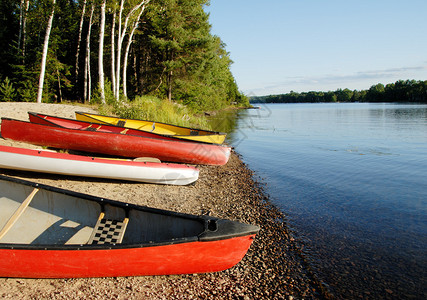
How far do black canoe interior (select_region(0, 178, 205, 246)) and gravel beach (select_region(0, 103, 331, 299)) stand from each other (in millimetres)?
685

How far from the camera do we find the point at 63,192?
4.31 metres

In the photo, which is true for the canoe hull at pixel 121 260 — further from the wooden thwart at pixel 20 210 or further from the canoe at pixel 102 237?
the wooden thwart at pixel 20 210

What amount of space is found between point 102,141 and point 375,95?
14389 centimetres

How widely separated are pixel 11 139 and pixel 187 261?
8032 millimetres

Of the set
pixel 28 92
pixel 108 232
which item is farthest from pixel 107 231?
pixel 28 92

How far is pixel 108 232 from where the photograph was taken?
4113 millimetres

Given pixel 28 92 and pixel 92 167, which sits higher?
pixel 28 92

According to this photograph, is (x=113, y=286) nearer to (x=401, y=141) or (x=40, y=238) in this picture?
(x=40, y=238)

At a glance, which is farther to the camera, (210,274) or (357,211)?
(357,211)

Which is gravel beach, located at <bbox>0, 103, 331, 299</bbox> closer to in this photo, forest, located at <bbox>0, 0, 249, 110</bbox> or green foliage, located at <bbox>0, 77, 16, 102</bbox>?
forest, located at <bbox>0, 0, 249, 110</bbox>

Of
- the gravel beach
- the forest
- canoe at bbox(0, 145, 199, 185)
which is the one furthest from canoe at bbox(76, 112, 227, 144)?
the forest

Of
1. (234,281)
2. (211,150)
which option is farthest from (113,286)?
(211,150)

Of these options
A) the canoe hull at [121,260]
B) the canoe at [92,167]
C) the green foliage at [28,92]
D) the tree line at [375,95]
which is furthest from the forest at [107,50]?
the tree line at [375,95]

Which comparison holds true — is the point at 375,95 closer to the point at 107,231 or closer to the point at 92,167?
the point at 92,167
